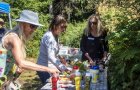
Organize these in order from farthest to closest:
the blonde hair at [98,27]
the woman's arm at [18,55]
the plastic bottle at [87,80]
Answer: the blonde hair at [98,27]
the plastic bottle at [87,80]
the woman's arm at [18,55]

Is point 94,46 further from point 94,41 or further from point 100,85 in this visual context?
point 100,85

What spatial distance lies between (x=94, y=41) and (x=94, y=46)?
0.13 meters

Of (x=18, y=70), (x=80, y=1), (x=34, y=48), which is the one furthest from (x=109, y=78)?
(x=80, y=1)

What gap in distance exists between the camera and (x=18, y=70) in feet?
15.5

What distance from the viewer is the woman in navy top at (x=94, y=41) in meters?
6.64

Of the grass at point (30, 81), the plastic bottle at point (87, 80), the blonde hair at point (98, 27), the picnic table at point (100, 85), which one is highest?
the blonde hair at point (98, 27)

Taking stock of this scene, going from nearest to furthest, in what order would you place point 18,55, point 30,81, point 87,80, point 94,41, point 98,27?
point 18,55
point 87,80
point 98,27
point 94,41
point 30,81

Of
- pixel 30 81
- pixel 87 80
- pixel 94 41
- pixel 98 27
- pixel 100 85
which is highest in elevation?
pixel 98 27

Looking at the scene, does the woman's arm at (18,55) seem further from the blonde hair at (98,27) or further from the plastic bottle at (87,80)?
the blonde hair at (98,27)

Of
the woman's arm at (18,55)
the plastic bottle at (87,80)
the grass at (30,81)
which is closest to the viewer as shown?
the woman's arm at (18,55)

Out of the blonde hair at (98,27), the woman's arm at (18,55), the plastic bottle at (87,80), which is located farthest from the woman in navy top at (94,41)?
the woman's arm at (18,55)

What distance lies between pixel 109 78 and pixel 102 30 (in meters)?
1.56

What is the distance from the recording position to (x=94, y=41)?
675cm

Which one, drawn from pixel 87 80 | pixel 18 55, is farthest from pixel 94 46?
pixel 18 55
